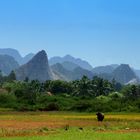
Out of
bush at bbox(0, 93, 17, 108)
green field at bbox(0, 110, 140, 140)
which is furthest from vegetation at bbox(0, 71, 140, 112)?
green field at bbox(0, 110, 140, 140)

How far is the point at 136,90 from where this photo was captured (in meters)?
129

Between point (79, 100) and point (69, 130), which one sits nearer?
point (69, 130)

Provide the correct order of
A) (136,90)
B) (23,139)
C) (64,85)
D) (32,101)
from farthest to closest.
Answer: (64,85)
(136,90)
(32,101)
(23,139)

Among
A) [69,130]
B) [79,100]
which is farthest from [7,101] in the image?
[69,130]

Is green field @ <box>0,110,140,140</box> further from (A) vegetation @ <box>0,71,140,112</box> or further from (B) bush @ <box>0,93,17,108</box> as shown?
(B) bush @ <box>0,93,17,108</box>

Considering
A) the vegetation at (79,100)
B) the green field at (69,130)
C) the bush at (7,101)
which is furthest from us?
the bush at (7,101)

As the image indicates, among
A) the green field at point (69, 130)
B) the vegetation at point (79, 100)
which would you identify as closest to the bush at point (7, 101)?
the vegetation at point (79, 100)

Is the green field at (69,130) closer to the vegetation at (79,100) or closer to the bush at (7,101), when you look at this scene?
the vegetation at (79,100)

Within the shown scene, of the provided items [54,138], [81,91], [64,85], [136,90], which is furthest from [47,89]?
[54,138]

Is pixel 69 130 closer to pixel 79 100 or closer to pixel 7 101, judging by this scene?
pixel 7 101

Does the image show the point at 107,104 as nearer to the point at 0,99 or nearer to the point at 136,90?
the point at 0,99

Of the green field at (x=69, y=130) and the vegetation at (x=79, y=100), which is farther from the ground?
the vegetation at (x=79, y=100)

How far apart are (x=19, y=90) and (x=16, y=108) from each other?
32.1 metres

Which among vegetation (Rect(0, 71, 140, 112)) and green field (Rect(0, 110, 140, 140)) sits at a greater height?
vegetation (Rect(0, 71, 140, 112))
